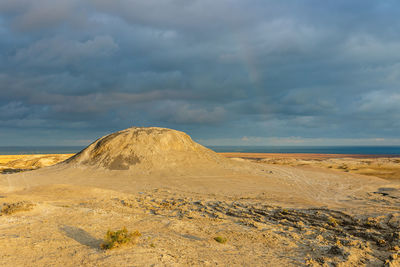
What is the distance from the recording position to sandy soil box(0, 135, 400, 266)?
6.64 metres

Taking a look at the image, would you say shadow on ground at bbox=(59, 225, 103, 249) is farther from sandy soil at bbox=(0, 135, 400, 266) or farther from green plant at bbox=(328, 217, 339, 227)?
green plant at bbox=(328, 217, 339, 227)

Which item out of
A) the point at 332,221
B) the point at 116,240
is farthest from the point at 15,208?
the point at 332,221

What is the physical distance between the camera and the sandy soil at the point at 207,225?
21.8 feet

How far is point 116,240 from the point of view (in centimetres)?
689

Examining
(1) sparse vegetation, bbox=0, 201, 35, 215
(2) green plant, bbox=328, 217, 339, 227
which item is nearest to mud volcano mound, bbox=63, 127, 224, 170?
(1) sparse vegetation, bbox=0, 201, 35, 215

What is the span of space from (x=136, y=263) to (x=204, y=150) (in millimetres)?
22898

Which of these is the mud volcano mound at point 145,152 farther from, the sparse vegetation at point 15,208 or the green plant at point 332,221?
the green plant at point 332,221

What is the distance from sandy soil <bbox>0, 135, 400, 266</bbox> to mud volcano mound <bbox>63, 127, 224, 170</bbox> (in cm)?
513

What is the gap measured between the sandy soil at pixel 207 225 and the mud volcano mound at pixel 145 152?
5133 millimetres

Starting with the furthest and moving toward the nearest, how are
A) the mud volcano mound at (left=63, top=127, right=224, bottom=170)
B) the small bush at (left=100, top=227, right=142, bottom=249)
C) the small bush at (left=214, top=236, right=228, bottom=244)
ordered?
the mud volcano mound at (left=63, top=127, right=224, bottom=170) < the small bush at (left=214, top=236, right=228, bottom=244) < the small bush at (left=100, top=227, right=142, bottom=249)

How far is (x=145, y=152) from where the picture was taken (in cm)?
2569

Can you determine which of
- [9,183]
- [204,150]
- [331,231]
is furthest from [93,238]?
[204,150]

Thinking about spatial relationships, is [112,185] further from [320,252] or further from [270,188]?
[320,252]

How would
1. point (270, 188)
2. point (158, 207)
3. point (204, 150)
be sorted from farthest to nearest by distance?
point (204, 150), point (270, 188), point (158, 207)
